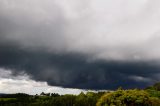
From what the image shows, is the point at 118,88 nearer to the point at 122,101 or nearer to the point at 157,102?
the point at 122,101

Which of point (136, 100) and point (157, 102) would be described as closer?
point (136, 100)

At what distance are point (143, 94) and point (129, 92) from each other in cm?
470

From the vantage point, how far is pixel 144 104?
89312 millimetres

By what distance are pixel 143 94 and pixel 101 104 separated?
12532 mm

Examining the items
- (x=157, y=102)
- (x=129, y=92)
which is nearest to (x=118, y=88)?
(x=129, y=92)

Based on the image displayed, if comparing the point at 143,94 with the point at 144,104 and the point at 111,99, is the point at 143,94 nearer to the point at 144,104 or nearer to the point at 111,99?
the point at 144,104

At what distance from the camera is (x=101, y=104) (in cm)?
9019

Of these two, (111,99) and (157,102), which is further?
(157,102)

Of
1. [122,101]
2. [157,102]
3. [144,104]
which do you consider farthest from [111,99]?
[157,102]

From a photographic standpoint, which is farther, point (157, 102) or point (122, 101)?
point (157, 102)

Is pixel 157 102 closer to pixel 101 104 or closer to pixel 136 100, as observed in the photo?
pixel 136 100

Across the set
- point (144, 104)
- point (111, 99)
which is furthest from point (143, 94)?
point (111, 99)

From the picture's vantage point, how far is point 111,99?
290 ft

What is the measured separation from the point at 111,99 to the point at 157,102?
16.1 m
